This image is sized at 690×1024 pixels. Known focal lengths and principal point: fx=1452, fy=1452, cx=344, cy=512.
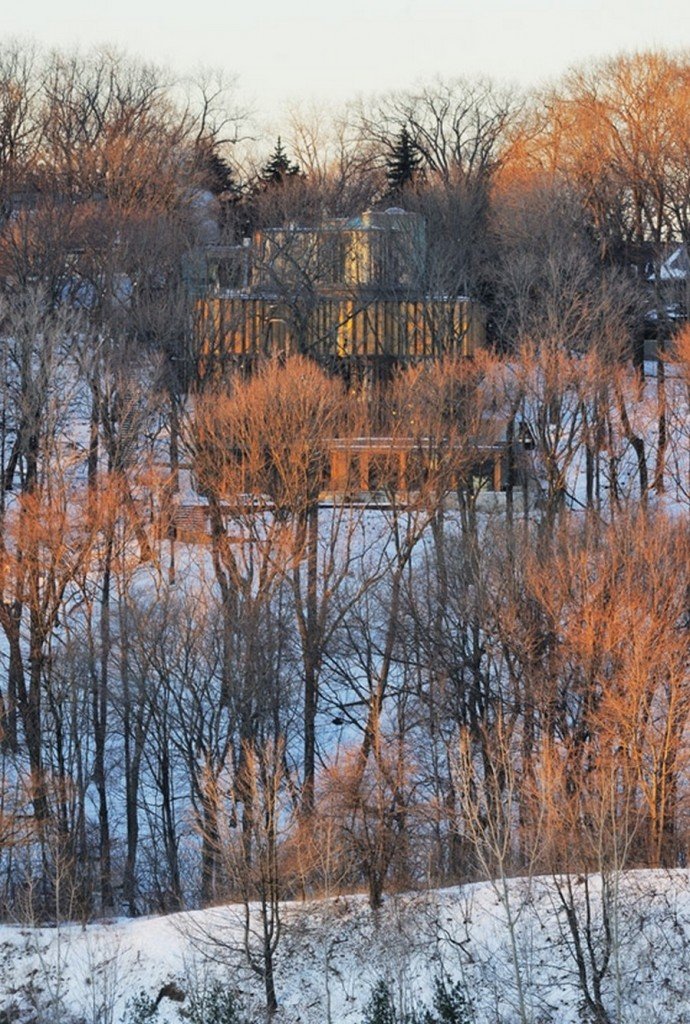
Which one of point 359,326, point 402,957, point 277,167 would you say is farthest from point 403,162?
point 402,957

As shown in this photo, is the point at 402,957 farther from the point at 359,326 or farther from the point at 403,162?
the point at 403,162

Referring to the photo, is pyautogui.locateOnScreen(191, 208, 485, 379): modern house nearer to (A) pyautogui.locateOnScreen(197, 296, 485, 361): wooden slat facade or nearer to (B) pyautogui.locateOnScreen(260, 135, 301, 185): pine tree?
(A) pyautogui.locateOnScreen(197, 296, 485, 361): wooden slat facade

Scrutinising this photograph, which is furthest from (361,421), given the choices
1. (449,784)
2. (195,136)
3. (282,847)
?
(195,136)

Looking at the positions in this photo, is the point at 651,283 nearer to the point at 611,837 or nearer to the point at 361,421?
the point at 361,421

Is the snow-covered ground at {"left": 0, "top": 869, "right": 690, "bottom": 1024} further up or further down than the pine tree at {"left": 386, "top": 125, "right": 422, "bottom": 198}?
further down

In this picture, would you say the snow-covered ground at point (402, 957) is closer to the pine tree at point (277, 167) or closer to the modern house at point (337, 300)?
the modern house at point (337, 300)

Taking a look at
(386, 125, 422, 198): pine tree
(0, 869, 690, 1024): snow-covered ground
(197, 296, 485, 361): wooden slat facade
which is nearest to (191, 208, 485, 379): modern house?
(197, 296, 485, 361): wooden slat facade

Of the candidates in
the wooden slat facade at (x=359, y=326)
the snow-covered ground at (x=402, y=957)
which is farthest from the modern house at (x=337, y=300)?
the snow-covered ground at (x=402, y=957)
